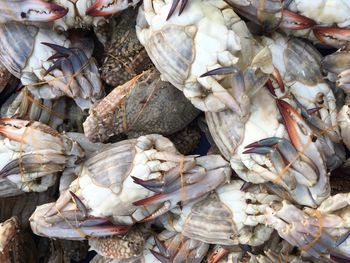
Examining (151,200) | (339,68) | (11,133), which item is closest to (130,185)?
(151,200)

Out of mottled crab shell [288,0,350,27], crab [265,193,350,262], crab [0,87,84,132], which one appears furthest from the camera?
crab [0,87,84,132]

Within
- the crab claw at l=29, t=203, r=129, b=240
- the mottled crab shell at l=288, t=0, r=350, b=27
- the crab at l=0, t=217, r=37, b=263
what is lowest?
the crab at l=0, t=217, r=37, b=263

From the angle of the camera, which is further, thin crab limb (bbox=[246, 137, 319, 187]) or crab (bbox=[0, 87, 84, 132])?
crab (bbox=[0, 87, 84, 132])

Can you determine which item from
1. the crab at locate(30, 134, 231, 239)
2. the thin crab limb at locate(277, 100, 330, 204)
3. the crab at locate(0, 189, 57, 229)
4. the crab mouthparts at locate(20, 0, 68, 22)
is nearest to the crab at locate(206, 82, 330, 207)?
the thin crab limb at locate(277, 100, 330, 204)

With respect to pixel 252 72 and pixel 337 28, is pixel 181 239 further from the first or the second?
pixel 337 28

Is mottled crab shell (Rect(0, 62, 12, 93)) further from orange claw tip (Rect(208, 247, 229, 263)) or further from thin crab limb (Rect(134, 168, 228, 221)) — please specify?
orange claw tip (Rect(208, 247, 229, 263))

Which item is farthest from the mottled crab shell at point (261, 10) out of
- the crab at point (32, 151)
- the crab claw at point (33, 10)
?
the crab at point (32, 151)

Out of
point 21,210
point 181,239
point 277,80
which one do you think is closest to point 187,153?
point 181,239

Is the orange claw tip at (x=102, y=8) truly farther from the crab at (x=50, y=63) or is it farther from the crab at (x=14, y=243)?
the crab at (x=14, y=243)
